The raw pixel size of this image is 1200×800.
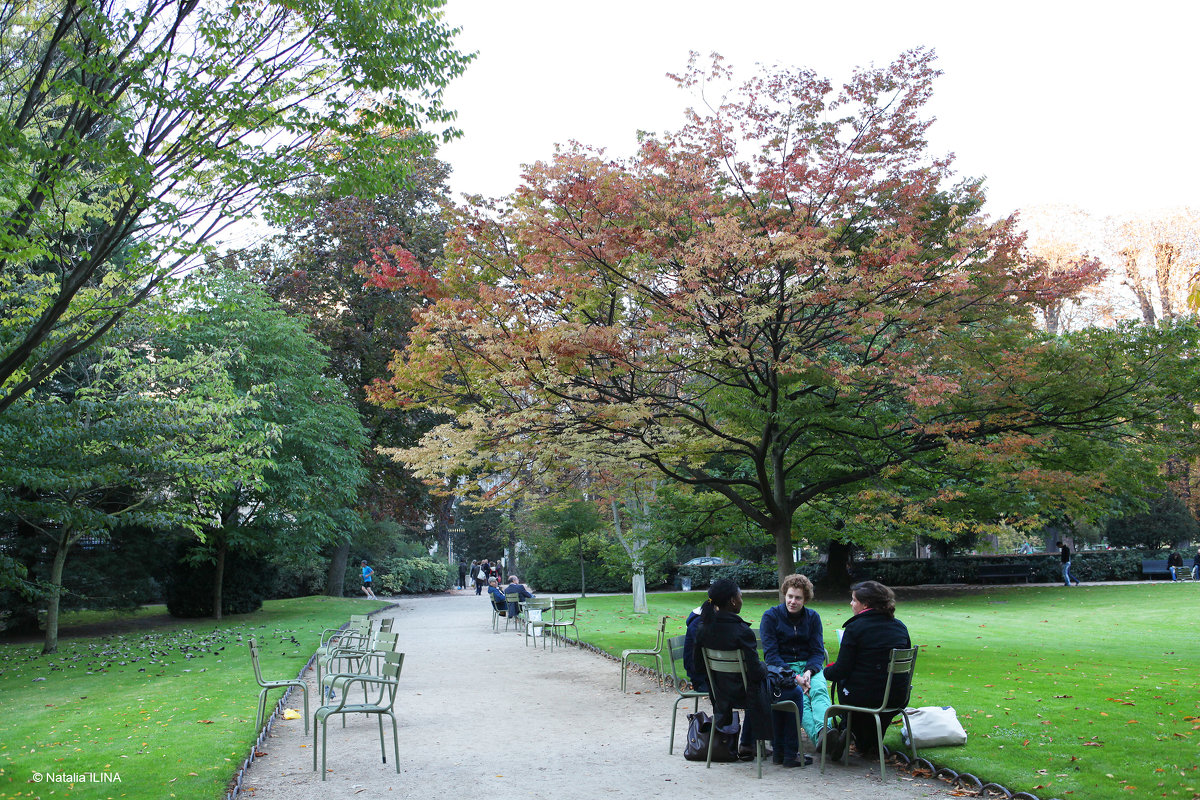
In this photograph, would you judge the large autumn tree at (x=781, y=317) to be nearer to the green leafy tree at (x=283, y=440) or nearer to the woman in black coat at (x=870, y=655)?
the woman in black coat at (x=870, y=655)

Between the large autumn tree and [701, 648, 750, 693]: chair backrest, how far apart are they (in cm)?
341

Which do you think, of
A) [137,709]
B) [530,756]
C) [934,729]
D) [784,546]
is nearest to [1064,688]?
[784,546]

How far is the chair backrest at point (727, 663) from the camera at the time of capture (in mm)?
6984

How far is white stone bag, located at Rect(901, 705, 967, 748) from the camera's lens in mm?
7121

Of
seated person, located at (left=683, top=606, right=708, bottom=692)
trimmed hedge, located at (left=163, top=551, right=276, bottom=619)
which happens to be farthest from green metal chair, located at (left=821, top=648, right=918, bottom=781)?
trimmed hedge, located at (left=163, top=551, right=276, bottom=619)

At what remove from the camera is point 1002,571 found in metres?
34.8

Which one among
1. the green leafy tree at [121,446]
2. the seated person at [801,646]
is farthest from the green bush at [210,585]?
the seated person at [801,646]

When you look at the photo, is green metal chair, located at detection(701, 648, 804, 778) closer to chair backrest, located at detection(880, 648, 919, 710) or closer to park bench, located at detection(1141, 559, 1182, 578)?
chair backrest, located at detection(880, 648, 919, 710)

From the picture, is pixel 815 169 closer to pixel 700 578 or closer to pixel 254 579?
pixel 254 579

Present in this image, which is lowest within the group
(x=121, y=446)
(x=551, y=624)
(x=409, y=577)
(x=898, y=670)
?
(x=409, y=577)

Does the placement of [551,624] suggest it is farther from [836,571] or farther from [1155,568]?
[1155,568]

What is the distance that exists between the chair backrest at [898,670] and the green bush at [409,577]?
114 feet

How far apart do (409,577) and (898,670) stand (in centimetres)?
3846

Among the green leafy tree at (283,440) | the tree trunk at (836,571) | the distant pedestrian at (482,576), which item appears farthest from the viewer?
the distant pedestrian at (482,576)
